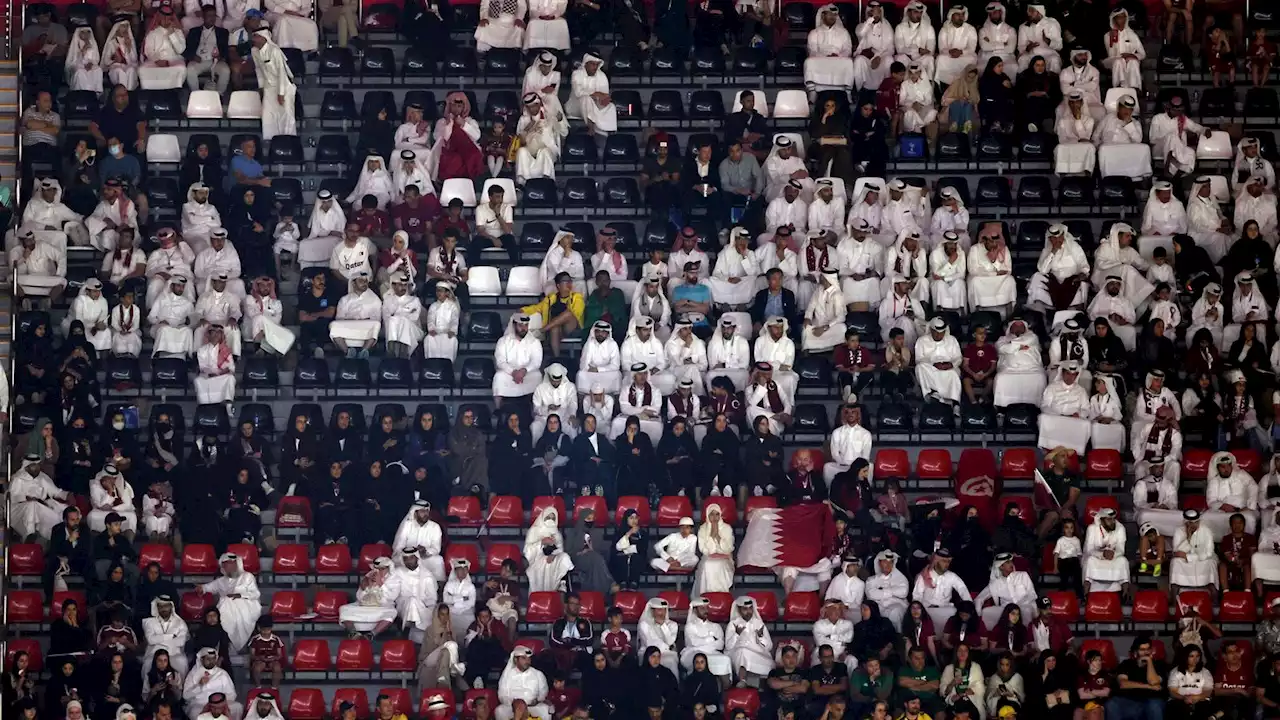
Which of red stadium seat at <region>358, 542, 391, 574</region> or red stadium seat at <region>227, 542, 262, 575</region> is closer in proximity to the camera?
red stadium seat at <region>358, 542, 391, 574</region>

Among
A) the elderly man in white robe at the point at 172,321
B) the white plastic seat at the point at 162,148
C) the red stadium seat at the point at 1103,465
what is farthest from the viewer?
the white plastic seat at the point at 162,148

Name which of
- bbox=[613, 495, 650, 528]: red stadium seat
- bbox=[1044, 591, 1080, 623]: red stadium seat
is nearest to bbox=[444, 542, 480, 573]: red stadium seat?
bbox=[613, 495, 650, 528]: red stadium seat

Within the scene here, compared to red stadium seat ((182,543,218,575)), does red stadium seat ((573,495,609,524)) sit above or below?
above

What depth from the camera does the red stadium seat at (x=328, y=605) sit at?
2620cm

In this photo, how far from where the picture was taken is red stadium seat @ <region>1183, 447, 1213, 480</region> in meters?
27.1

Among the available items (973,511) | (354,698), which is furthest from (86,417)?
(973,511)

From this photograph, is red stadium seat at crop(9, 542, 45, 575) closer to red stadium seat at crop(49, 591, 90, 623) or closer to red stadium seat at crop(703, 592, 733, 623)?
red stadium seat at crop(49, 591, 90, 623)

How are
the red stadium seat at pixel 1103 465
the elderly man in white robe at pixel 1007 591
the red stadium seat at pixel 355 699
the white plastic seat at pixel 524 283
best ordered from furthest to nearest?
the white plastic seat at pixel 524 283, the red stadium seat at pixel 1103 465, the elderly man in white robe at pixel 1007 591, the red stadium seat at pixel 355 699

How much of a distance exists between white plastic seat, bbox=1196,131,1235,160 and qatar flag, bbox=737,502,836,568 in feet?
25.8

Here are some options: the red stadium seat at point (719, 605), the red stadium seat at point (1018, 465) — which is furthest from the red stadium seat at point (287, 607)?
the red stadium seat at point (1018, 465)

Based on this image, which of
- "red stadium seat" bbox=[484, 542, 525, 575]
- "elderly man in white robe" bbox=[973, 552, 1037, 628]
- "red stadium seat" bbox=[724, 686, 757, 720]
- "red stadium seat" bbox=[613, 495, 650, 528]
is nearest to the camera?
"red stadium seat" bbox=[724, 686, 757, 720]

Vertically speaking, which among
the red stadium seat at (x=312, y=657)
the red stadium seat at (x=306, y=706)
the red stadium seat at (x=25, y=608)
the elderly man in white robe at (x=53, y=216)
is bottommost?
the red stadium seat at (x=306, y=706)

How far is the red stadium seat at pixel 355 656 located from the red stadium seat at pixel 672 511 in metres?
3.81

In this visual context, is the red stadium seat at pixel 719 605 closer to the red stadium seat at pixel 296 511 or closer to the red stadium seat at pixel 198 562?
the red stadium seat at pixel 296 511
